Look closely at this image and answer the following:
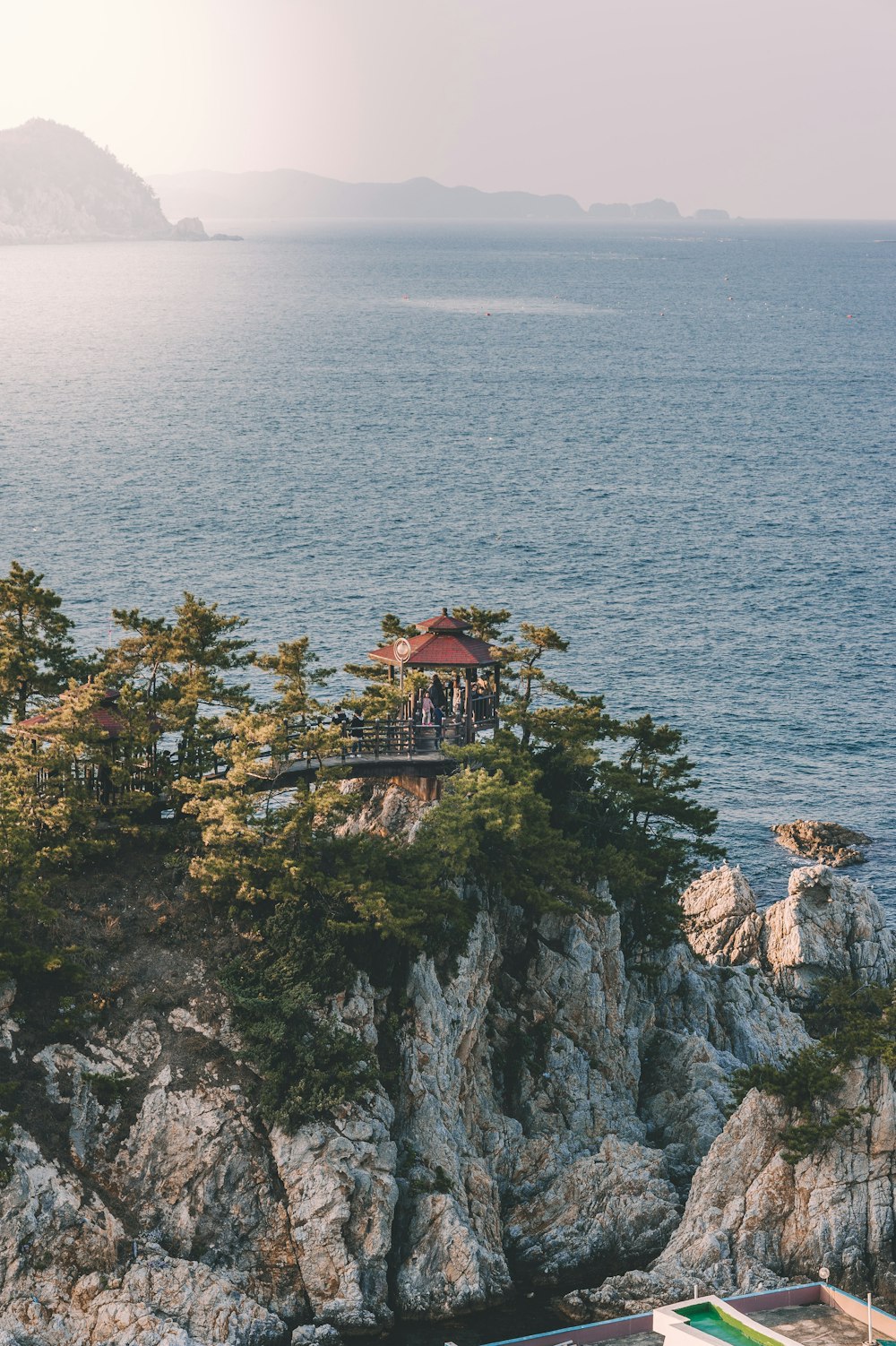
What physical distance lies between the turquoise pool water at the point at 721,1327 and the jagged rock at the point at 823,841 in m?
46.7

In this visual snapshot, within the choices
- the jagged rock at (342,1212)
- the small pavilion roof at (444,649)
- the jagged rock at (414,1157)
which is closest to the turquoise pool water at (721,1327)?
the jagged rock at (414,1157)

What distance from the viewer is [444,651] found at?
55.4m

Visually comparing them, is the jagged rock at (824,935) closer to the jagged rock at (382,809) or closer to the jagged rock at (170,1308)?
the jagged rock at (382,809)

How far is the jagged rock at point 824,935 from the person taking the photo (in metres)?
70.3

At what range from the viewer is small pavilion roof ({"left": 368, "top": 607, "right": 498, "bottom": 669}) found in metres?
55.1

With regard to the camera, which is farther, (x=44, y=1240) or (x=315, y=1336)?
(x=315, y=1336)

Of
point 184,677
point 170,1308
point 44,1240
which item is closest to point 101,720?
point 184,677

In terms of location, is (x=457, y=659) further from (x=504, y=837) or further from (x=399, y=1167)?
(x=399, y=1167)

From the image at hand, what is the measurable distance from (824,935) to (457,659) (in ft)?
86.1

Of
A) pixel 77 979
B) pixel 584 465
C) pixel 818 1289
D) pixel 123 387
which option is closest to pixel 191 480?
pixel 584 465

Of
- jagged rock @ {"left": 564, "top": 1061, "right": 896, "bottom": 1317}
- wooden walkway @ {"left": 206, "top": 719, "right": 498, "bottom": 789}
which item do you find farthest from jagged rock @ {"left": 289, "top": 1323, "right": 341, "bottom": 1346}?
wooden walkway @ {"left": 206, "top": 719, "right": 498, "bottom": 789}

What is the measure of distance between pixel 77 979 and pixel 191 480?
103m

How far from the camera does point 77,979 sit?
149 ft

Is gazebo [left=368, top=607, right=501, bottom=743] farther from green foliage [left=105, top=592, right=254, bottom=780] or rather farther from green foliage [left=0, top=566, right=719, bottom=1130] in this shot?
green foliage [left=105, top=592, right=254, bottom=780]
